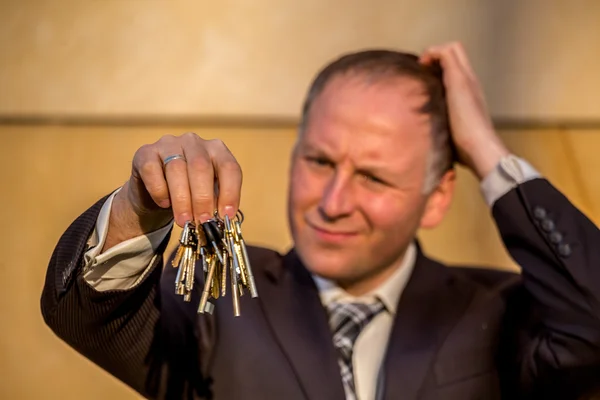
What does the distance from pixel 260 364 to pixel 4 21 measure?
50cm

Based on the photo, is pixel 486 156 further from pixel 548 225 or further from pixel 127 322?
pixel 127 322

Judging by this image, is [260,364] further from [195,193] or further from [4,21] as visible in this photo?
[4,21]

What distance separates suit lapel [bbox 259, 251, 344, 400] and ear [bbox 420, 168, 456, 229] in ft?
0.52

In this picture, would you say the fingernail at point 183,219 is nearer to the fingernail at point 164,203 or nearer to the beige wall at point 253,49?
the fingernail at point 164,203

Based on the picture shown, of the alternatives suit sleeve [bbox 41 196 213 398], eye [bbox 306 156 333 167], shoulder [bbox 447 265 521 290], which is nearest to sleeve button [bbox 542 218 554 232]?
shoulder [bbox 447 265 521 290]

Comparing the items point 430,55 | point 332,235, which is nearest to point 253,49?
point 430,55

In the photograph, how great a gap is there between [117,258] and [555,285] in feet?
1.45

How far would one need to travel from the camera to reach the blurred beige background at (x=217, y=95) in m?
0.89

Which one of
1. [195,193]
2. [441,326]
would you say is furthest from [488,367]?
[195,193]

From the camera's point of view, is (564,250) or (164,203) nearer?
(164,203)

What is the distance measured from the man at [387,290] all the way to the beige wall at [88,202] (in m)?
0.18

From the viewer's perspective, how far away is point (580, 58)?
1202 mm

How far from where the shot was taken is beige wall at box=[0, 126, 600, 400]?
819mm

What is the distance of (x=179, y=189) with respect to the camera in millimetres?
496
